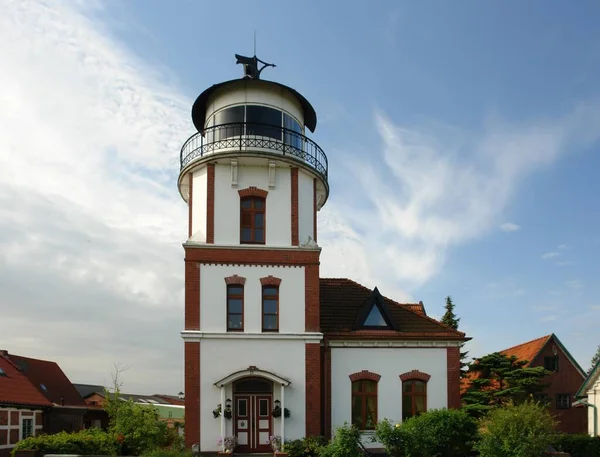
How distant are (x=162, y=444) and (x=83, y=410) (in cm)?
1811

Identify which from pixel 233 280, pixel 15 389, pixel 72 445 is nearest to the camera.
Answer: pixel 72 445

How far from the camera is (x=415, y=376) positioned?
2261 centimetres

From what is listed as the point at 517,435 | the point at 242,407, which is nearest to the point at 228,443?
the point at 242,407

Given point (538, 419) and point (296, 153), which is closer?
point (538, 419)

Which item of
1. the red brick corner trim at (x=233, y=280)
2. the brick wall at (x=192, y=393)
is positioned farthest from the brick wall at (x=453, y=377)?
the brick wall at (x=192, y=393)

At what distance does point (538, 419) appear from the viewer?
1884 cm

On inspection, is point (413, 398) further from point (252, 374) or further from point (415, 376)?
point (252, 374)

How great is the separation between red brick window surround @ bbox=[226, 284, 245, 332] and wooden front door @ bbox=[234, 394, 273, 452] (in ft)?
8.50

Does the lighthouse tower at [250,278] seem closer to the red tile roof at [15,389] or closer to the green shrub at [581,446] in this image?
the green shrub at [581,446]

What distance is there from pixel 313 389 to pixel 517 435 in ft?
22.7

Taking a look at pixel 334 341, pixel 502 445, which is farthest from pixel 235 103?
pixel 502 445

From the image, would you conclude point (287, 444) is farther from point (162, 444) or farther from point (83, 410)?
point (83, 410)

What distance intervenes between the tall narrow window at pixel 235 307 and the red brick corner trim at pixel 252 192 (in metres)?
3.44

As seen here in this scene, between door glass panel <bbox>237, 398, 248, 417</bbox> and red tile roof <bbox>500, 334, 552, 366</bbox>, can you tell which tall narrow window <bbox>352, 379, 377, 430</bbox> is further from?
red tile roof <bbox>500, 334, 552, 366</bbox>
